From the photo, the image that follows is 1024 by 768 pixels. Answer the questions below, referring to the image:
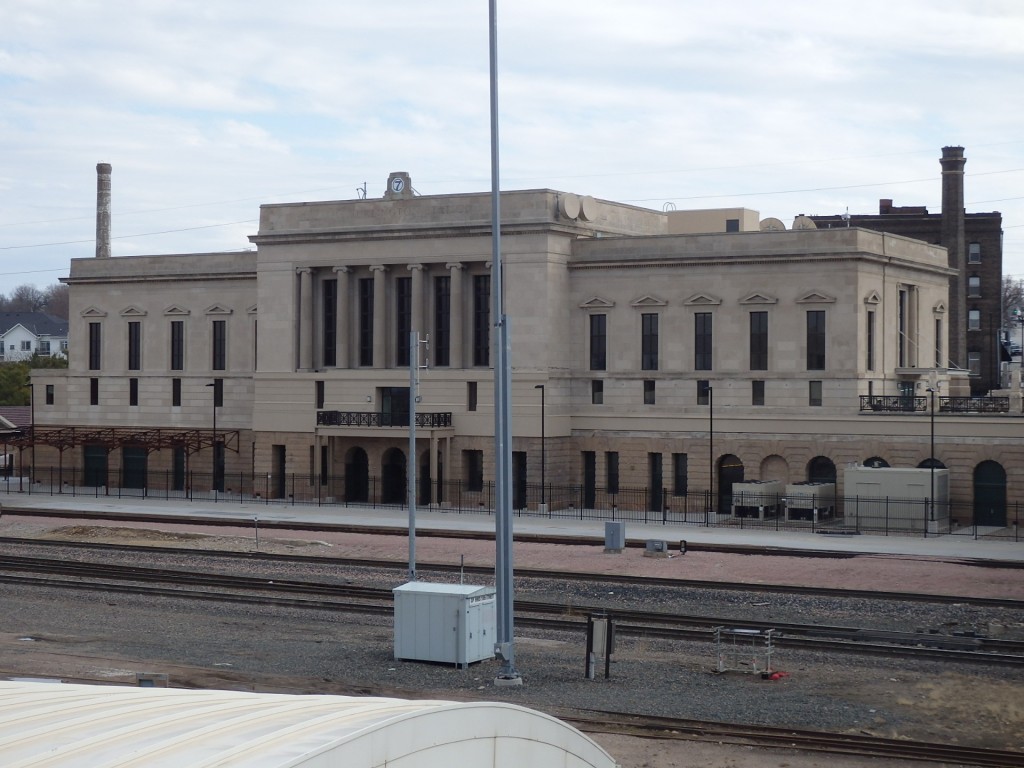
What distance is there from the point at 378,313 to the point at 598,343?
10.9 m

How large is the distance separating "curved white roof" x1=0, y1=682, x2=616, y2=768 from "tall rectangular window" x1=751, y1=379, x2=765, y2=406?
4946cm

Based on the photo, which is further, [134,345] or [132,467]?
[134,345]

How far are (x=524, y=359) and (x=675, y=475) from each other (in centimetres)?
879

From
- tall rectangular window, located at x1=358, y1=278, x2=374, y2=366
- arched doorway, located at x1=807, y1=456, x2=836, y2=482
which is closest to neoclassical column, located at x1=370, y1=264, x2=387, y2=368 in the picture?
tall rectangular window, located at x1=358, y1=278, x2=374, y2=366

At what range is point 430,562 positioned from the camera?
45.0 meters

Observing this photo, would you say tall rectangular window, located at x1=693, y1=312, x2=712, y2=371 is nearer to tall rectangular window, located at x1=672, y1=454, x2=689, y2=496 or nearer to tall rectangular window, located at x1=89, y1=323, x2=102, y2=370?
tall rectangular window, located at x1=672, y1=454, x2=689, y2=496

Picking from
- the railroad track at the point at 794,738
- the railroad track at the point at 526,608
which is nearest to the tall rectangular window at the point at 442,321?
the railroad track at the point at 526,608

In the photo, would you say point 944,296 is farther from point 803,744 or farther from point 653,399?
point 803,744

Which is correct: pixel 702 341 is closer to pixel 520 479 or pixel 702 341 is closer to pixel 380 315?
pixel 520 479

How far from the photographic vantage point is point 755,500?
193 feet

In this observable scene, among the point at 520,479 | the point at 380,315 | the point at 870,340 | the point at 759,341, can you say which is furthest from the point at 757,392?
the point at 380,315

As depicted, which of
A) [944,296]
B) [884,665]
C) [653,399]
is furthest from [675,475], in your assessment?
[884,665]

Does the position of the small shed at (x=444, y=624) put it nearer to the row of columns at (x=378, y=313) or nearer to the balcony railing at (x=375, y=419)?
the balcony railing at (x=375, y=419)

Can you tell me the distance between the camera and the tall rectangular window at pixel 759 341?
62.7m
